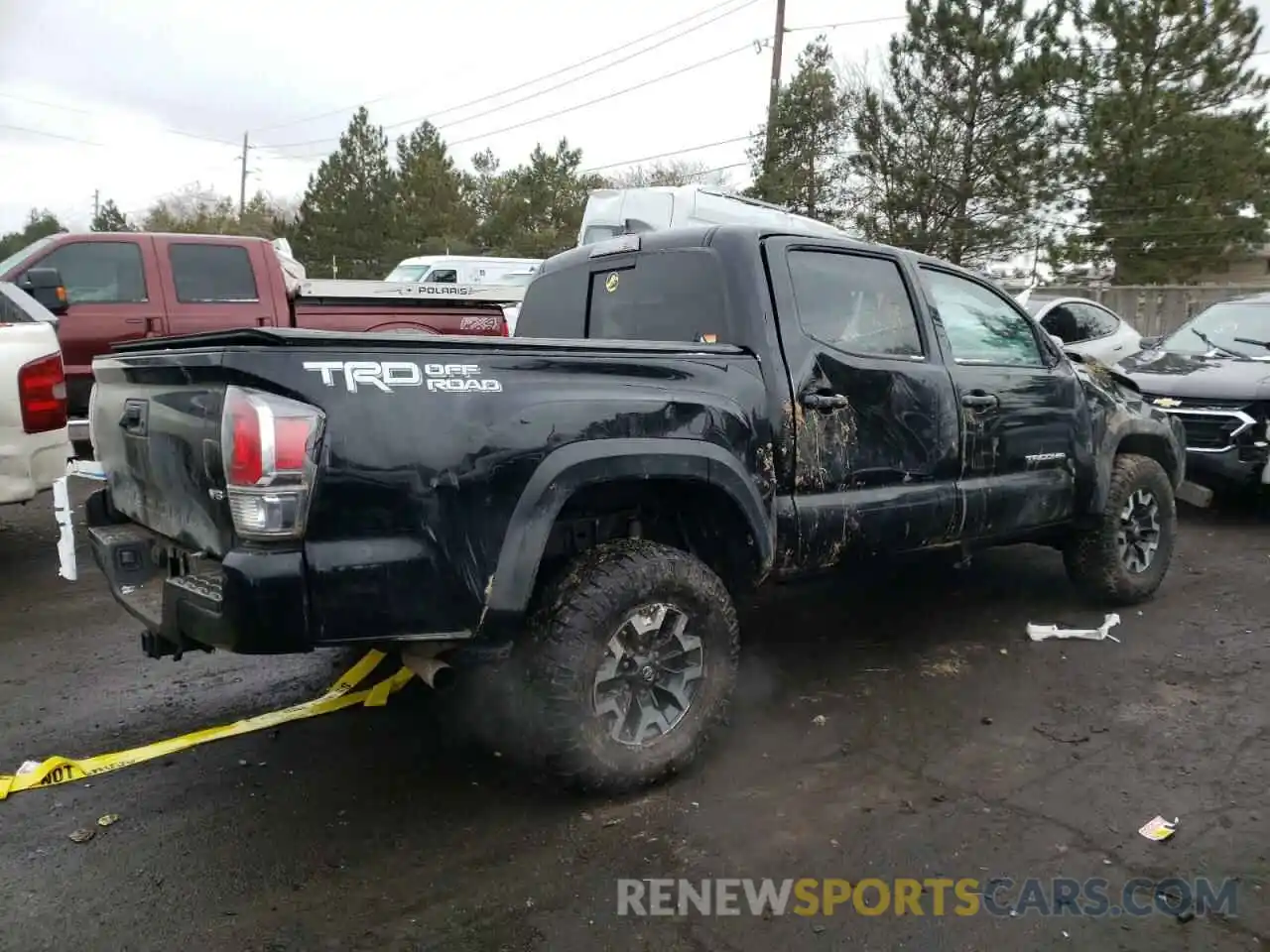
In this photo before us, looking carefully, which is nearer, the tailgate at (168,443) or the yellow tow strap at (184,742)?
the tailgate at (168,443)

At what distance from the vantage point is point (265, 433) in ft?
8.79

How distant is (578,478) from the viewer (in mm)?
3152

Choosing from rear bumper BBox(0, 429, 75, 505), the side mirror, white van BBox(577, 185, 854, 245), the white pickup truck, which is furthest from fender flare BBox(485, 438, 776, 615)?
white van BBox(577, 185, 854, 245)

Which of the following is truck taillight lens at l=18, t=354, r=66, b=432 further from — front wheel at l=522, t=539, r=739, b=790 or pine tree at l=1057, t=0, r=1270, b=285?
pine tree at l=1057, t=0, r=1270, b=285

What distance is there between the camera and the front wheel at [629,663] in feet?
10.4

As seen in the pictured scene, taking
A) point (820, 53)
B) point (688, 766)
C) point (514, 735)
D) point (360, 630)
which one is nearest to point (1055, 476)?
point (688, 766)

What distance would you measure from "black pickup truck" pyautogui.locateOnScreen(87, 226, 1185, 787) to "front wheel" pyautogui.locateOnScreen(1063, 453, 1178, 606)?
533 millimetres

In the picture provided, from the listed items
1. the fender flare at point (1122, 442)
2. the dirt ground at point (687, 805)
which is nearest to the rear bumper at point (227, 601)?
the dirt ground at point (687, 805)

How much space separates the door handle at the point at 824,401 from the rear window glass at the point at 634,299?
38cm

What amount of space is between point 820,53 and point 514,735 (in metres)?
25.0

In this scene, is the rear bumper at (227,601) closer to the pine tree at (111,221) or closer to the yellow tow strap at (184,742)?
the yellow tow strap at (184,742)

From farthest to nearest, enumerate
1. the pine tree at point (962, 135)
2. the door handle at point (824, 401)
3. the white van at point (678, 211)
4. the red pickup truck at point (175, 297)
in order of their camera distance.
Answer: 1. the pine tree at point (962, 135)
2. the white van at point (678, 211)
3. the red pickup truck at point (175, 297)
4. the door handle at point (824, 401)

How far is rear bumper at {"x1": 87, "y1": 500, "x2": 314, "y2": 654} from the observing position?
2.70 metres

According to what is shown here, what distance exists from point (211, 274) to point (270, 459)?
739 centimetres
